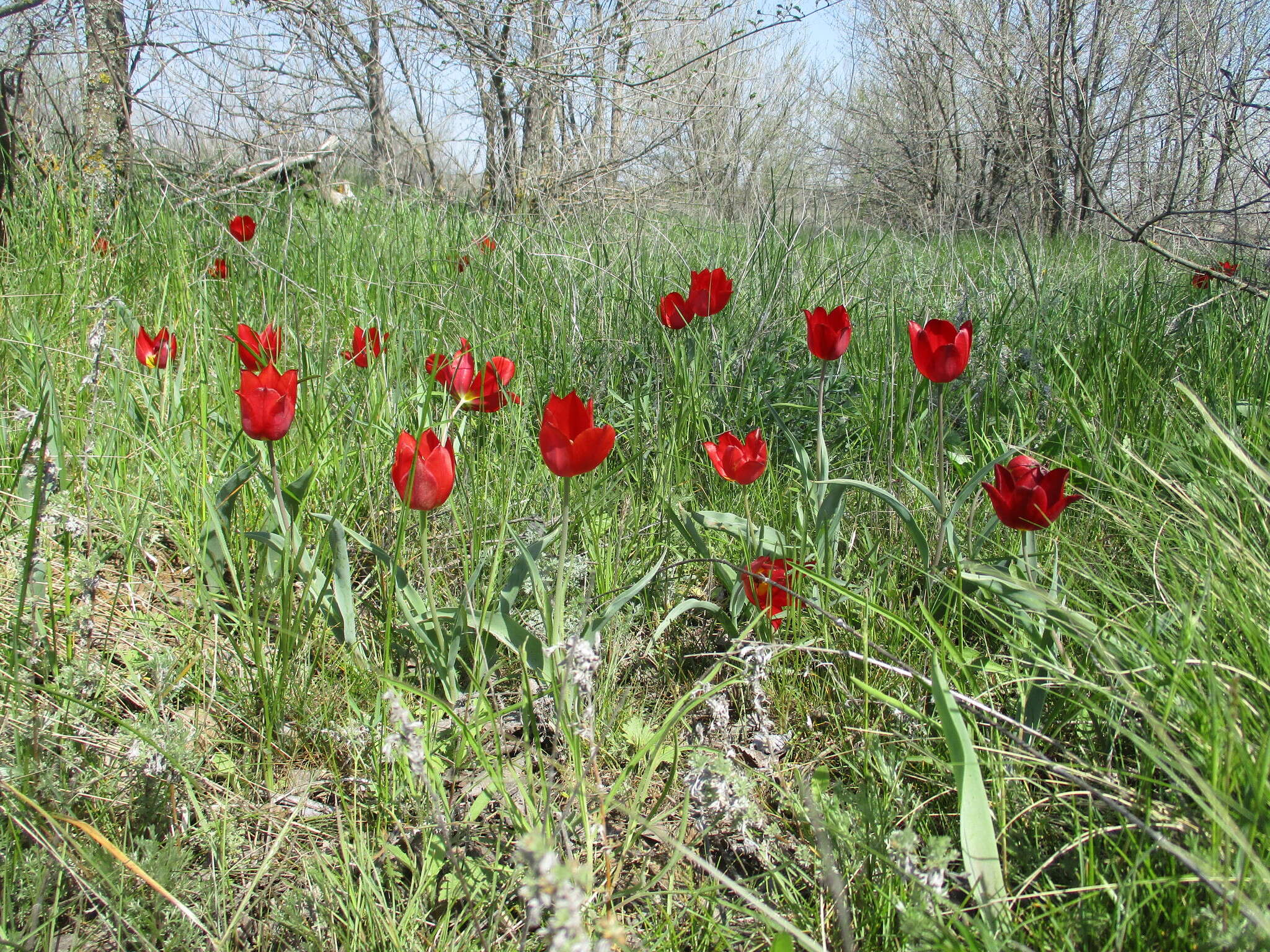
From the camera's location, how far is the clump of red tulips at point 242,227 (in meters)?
2.59

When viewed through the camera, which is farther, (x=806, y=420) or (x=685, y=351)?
(x=806, y=420)

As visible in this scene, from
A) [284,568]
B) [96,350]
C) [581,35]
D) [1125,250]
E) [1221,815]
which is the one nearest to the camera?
[1221,815]

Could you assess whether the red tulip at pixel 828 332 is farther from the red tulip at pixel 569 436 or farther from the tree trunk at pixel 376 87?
the tree trunk at pixel 376 87

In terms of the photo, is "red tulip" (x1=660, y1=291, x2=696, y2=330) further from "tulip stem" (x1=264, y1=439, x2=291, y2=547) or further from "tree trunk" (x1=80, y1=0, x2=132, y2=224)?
"tree trunk" (x1=80, y1=0, x2=132, y2=224)

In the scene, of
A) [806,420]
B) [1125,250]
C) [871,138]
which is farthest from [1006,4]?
[871,138]

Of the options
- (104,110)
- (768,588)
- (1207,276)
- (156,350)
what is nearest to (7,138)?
(104,110)

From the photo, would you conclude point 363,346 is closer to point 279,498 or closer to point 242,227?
point 279,498

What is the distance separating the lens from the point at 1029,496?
1.09 meters

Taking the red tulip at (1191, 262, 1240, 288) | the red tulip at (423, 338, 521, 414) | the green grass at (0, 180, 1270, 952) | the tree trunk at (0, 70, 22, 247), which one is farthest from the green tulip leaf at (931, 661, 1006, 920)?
the tree trunk at (0, 70, 22, 247)

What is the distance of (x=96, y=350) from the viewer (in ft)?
4.83

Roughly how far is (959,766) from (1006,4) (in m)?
4.93

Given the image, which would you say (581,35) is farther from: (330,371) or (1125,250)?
(1125,250)

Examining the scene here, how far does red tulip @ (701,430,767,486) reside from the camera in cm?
135

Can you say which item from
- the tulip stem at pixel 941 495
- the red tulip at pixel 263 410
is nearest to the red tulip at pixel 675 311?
the tulip stem at pixel 941 495
